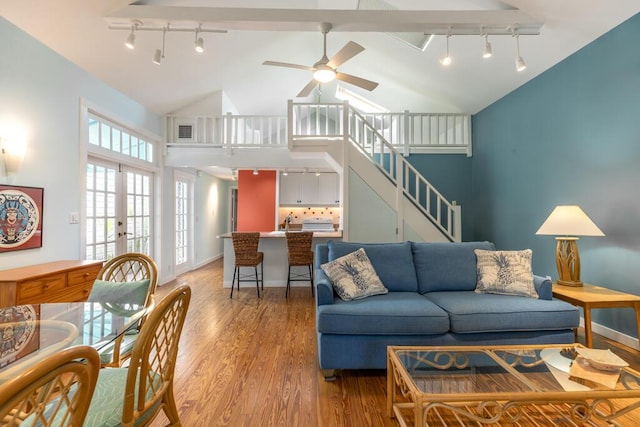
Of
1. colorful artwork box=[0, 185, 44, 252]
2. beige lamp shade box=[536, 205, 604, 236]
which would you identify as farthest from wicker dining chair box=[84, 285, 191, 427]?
beige lamp shade box=[536, 205, 604, 236]

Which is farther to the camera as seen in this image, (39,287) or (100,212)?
(100,212)

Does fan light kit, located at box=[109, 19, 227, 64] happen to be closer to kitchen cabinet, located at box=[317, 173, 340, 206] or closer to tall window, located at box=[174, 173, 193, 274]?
tall window, located at box=[174, 173, 193, 274]

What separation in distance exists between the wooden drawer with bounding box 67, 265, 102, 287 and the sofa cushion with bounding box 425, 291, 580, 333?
3183mm

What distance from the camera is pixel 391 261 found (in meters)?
3.01

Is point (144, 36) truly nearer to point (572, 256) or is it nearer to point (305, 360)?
point (305, 360)

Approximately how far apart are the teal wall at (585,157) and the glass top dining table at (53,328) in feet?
13.6

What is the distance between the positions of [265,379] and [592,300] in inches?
107

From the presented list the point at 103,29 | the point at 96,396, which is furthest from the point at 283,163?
the point at 96,396

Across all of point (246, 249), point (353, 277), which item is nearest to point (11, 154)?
point (246, 249)

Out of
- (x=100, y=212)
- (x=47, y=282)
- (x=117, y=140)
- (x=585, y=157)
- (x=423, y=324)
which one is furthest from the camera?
(x=117, y=140)

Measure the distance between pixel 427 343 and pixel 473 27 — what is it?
10.6 ft

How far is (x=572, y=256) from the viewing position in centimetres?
295

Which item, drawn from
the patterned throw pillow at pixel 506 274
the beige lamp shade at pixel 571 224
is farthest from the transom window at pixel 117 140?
the beige lamp shade at pixel 571 224

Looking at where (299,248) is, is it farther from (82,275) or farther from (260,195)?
(260,195)
